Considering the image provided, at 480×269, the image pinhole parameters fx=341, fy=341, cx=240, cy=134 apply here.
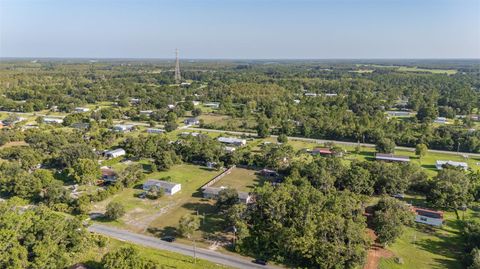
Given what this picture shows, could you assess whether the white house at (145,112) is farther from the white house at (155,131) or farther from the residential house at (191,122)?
the white house at (155,131)

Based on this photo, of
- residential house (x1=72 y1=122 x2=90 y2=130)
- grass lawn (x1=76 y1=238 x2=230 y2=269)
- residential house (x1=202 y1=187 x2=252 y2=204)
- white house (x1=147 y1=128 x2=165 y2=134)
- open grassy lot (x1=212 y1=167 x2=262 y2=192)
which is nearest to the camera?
grass lawn (x1=76 y1=238 x2=230 y2=269)

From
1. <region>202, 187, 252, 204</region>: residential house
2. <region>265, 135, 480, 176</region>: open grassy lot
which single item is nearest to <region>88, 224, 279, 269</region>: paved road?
<region>202, 187, 252, 204</region>: residential house

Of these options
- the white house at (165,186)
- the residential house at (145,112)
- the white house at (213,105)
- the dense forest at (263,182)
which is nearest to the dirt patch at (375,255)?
the dense forest at (263,182)

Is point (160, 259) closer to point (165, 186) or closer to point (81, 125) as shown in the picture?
point (165, 186)

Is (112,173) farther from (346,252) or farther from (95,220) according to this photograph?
(346,252)

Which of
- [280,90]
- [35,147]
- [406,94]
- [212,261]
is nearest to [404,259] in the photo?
[212,261]

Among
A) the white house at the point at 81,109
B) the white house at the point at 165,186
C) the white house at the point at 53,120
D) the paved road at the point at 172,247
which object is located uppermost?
the white house at the point at 81,109

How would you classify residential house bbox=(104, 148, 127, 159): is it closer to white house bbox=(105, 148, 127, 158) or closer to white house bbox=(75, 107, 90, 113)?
white house bbox=(105, 148, 127, 158)
